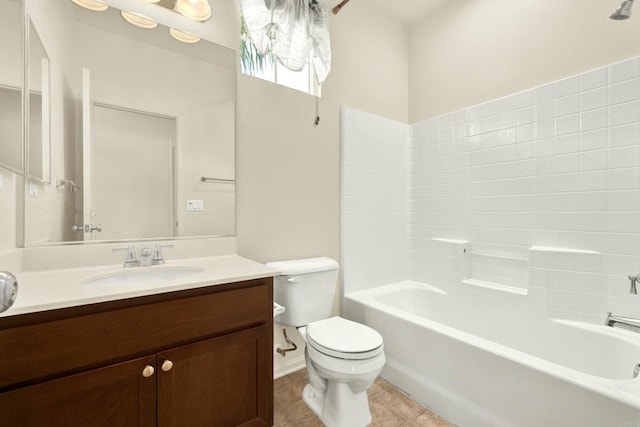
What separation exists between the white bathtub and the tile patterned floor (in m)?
0.07

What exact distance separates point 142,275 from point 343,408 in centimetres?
114

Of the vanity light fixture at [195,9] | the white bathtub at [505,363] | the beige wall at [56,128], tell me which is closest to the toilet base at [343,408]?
the white bathtub at [505,363]

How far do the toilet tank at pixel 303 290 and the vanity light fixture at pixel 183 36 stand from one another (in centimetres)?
134

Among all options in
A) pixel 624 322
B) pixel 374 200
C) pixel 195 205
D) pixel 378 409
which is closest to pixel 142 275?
pixel 195 205

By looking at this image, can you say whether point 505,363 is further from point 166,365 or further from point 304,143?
point 304,143

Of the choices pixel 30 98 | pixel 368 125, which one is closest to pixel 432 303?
pixel 368 125

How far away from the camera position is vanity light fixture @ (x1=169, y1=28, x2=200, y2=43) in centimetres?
154

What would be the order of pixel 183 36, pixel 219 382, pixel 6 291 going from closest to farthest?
pixel 6 291 → pixel 219 382 → pixel 183 36

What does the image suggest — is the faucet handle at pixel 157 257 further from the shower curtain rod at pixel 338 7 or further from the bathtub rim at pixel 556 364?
the shower curtain rod at pixel 338 7

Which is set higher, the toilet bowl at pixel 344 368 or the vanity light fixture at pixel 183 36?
the vanity light fixture at pixel 183 36

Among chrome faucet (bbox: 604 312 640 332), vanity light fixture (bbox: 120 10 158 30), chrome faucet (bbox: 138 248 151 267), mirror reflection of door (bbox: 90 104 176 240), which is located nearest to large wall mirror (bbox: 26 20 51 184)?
mirror reflection of door (bbox: 90 104 176 240)

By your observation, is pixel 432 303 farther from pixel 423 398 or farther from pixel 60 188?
pixel 60 188

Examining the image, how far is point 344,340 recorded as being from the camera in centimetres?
143

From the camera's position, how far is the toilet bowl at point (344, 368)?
132 centimetres
